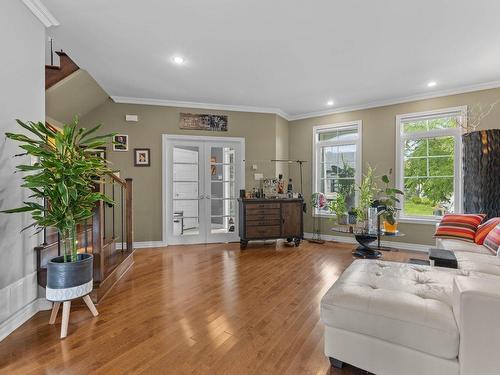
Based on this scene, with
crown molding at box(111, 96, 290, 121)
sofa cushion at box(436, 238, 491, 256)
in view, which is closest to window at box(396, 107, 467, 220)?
sofa cushion at box(436, 238, 491, 256)

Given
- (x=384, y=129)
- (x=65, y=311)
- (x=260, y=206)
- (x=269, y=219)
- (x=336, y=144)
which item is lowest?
(x=65, y=311)

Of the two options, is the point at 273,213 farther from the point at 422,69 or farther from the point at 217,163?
the point at 422,69

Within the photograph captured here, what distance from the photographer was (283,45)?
9.27 ft

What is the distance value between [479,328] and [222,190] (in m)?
4.23

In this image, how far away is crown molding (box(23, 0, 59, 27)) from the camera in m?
2.16

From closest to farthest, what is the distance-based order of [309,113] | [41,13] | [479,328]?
[479,328] → [41,13] → [309,113]

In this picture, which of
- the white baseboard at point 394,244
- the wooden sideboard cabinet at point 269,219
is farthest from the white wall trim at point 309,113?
the white baseboard at point 394,244

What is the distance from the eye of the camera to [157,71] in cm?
344

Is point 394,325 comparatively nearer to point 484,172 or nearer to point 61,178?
point 61,178

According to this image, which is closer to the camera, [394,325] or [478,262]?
[394,325]

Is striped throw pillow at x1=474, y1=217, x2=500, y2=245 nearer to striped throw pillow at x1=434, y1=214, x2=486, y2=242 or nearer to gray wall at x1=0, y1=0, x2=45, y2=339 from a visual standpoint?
striped throw pillow at x1=434, y1=214, x2=486, y2=242

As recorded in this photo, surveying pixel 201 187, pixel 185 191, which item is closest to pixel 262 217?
pixel 201 187

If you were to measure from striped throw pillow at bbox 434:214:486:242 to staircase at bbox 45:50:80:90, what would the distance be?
207 inches

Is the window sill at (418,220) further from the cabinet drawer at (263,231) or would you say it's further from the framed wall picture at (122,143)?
the framed wall picture at (122,143)
